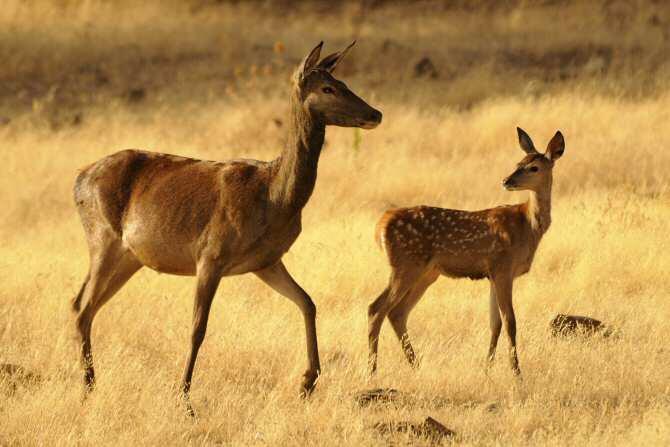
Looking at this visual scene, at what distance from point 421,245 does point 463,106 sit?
10917 millimetres

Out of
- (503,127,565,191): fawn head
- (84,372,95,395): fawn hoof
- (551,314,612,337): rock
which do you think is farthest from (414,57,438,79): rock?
(84,372,95,395): fawn hoof

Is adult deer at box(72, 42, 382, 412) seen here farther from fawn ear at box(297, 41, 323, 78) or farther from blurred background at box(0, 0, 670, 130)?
blurred background at box(0, 0, 670, 130)

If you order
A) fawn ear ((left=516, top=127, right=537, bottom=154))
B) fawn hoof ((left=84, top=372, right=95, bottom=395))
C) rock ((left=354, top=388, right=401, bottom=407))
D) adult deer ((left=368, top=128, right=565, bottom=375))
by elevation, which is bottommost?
fawn hoof ((left=84, top=372, right=95, bottom=395))

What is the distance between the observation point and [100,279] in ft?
28.5

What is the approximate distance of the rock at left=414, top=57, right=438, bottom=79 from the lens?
2238 cm

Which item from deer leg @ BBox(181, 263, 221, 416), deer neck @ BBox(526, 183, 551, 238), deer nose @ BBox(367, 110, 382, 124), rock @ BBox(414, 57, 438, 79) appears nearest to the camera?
deer nose @ BBox(367, 110, 382, 124)

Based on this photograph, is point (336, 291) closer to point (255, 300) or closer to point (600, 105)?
point (255, 300)

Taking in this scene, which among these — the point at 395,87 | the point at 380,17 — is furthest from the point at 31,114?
the point at 380,17

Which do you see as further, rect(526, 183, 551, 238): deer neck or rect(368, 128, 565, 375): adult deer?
rect(526, 183, 551, 238): deer neck

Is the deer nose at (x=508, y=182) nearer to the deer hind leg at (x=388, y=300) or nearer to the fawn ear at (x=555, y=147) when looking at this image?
the fawn ear at (x=555, y=147)

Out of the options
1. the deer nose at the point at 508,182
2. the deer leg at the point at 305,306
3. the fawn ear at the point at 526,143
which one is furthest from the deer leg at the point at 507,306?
the deer leg at the point at 305,306

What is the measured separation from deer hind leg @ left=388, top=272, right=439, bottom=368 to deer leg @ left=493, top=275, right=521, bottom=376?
57cm

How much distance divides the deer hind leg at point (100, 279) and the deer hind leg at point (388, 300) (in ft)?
5.61

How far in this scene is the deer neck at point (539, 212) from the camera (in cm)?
961
